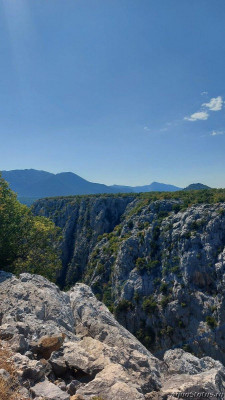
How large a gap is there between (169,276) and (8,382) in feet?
208

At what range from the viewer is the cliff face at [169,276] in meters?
57.1

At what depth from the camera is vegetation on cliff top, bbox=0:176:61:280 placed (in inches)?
1008

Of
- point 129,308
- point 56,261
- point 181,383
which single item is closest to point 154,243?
point 129,308

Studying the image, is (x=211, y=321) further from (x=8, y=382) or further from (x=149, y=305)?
(x=8, y=382)

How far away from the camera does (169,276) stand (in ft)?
216

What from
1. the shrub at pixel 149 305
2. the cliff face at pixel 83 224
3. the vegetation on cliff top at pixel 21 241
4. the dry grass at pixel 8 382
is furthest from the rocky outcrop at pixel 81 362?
the cliff face at pixel 83 224

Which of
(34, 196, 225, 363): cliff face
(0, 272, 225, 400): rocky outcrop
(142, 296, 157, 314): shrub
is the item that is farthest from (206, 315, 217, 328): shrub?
(0, 272, 225, 400): rocky outcrop

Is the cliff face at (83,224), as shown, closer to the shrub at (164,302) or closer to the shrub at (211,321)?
the shrub at (164,302)

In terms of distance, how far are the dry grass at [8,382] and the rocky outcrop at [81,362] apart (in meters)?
0.16

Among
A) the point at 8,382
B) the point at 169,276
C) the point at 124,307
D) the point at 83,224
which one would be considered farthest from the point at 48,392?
the point at 83,224

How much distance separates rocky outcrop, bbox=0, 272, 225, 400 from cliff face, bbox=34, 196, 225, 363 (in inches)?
1713

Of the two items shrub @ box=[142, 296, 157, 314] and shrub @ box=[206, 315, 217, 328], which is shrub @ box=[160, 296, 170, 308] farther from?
shrub @ box=[206, 315, 217, 328]

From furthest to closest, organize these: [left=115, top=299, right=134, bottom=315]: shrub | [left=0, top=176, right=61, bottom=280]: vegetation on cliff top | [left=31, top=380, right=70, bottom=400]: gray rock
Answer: [left=115, top=299, right=134, bottom=315]: shrub → [left=0, top=176, right=61, bottom=280]: vegetation on cliff top → [left=31, top=380, right=70, bottom=400]: gray rock

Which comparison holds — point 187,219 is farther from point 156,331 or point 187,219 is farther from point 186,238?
point 156,331
